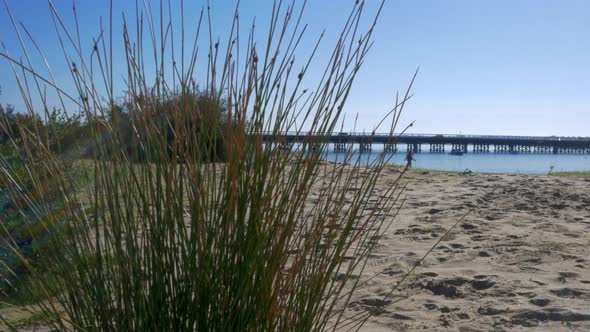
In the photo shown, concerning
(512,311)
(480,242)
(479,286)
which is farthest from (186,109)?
(480,242)

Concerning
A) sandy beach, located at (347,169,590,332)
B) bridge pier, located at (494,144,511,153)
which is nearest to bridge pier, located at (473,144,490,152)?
bridge pier, located at (494,144,511,153)

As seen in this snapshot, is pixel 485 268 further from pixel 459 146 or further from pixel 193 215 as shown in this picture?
pixel 459 146

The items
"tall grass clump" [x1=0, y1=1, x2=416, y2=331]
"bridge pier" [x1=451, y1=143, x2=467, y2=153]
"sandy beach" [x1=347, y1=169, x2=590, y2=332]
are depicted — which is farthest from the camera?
"bridge pier" [x1=451, y1=143, x2=467, y2=153]

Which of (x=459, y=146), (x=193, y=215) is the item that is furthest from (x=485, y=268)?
(x=459, y=146)

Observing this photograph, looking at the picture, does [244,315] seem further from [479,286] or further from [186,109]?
[479,286]

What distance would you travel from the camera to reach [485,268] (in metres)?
4.12

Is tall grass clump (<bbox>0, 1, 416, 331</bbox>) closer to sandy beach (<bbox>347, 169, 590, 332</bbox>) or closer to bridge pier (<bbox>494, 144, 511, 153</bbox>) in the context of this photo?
sandy beach (<bbox>347, 169, 590, 332</bbox>)

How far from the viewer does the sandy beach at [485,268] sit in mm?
3197

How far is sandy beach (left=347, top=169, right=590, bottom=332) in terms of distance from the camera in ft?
10.5

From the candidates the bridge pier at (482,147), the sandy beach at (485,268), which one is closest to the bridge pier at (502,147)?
the bridge pier at (482,147)

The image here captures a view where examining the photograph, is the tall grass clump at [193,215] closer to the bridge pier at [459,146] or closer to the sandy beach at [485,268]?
the sandy beach at [485,268]

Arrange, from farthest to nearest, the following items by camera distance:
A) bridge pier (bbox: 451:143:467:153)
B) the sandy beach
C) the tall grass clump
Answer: bridge pier (bbox: 451:143:467:153) → the sandy beach → the tall grass clump

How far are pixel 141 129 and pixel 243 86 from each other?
1.10 ft

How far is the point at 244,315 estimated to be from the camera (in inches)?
72.6
